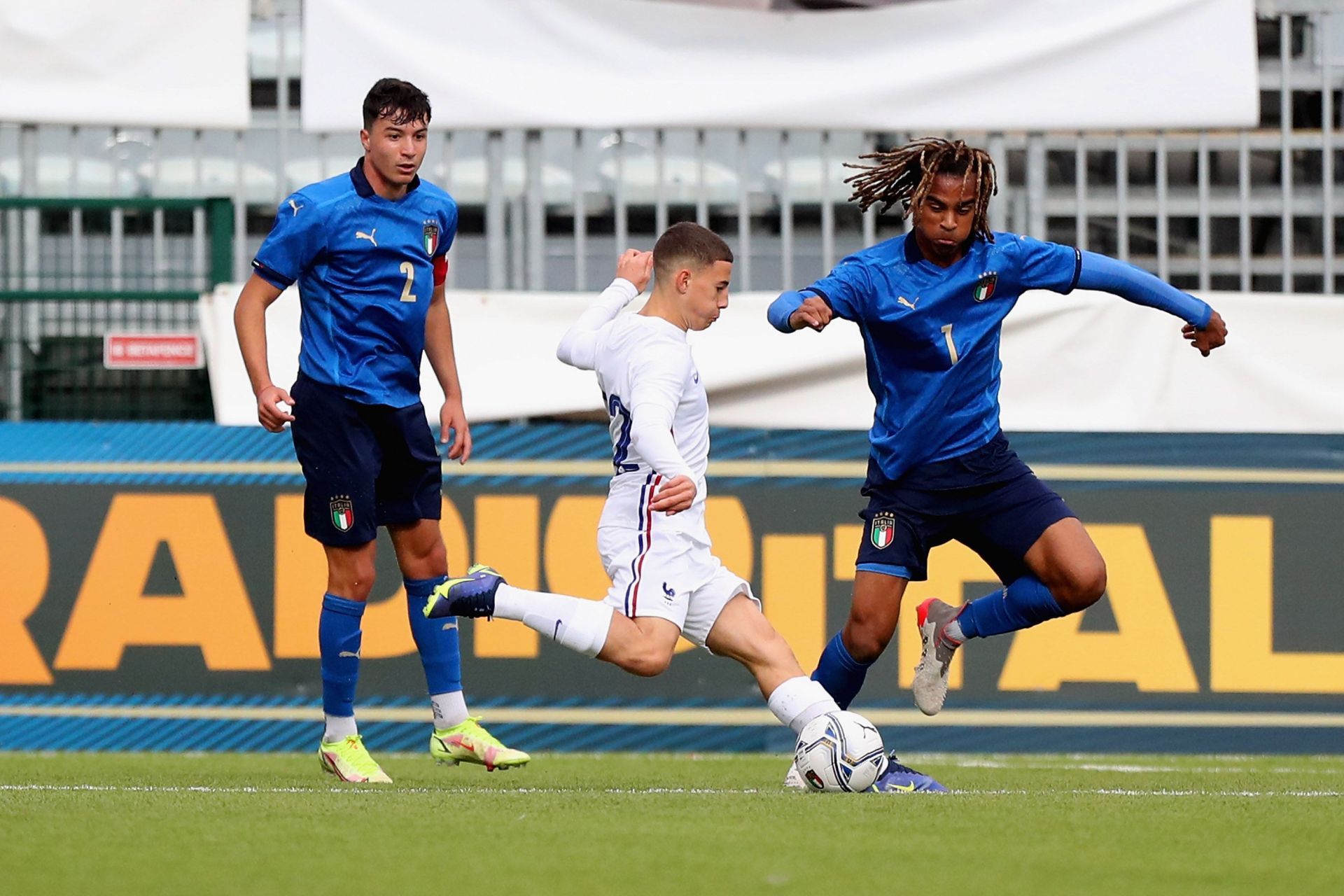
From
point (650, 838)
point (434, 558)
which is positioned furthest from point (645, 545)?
point (650, 838)

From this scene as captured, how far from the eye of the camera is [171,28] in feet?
27.8

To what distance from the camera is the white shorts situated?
206 inches

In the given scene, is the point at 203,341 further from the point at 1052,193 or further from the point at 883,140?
the point at 1052,193

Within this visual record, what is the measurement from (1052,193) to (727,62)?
160cm

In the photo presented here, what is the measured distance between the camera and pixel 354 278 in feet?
19.1

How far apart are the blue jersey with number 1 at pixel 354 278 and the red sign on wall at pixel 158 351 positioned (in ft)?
7.99

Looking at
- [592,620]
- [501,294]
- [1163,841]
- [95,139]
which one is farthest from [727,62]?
[1163,841]

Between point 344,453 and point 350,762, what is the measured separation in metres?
0.96

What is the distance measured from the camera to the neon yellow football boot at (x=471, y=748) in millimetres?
5914

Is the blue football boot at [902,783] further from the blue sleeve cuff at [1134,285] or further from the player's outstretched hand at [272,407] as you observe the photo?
the player's outstretched hand at [272,407]

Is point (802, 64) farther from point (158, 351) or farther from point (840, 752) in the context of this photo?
point (840, 752)

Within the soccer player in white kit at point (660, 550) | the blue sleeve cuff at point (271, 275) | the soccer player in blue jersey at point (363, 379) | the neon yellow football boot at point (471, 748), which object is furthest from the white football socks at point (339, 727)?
the blue sleeve cuff at point (271, 275)

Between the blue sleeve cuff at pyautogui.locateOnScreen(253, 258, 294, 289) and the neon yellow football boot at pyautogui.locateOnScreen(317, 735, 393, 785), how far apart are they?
1.42 meters

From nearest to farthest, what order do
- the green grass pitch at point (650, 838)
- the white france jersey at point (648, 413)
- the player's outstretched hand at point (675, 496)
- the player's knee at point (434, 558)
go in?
the green grass pitch at point (650, 838) < the player's outstretched hand at point (675, 496) < the white france jersey at point (648, 413) < the player's knee at point (434, 558)
